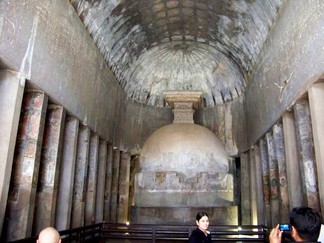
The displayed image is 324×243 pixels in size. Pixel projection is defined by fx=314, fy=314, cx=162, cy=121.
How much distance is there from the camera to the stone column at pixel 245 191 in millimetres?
12961

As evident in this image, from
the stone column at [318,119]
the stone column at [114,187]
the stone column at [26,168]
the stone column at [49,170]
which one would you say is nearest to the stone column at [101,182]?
the stone column at [114,187]

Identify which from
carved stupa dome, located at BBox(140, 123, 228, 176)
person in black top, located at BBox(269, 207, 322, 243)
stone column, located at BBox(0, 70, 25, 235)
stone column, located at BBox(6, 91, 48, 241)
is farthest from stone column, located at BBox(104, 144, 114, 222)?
person in black top, located at BBox(269, 207, 322, 243)

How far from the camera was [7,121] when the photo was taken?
570 centimetres

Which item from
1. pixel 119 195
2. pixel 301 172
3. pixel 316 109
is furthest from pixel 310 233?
pixel 119 195

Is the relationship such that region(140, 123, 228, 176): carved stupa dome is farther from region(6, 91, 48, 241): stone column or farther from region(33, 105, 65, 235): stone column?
region(6, 91, 48, 241): stone column

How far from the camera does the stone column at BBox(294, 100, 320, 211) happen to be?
6629 mm

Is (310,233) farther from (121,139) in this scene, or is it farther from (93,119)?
(121,139)

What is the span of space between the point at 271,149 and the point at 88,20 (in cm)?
663

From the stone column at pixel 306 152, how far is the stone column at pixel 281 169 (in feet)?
4.61

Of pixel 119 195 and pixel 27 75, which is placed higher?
pixel 27 75

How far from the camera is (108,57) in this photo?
1123 centimetres

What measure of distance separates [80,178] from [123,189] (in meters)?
4.52

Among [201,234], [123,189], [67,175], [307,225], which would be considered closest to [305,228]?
[307,225]

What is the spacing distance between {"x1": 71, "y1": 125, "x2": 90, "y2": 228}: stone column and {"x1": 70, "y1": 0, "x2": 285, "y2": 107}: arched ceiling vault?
10.1 feet
